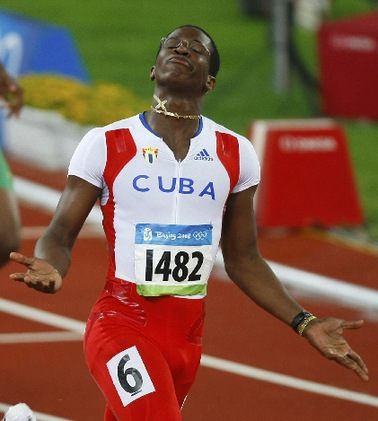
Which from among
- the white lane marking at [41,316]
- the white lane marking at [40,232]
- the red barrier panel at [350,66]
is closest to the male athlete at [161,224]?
the white lane marking at [41,316]

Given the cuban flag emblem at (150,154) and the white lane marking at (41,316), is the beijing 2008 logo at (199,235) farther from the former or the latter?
the white lane marking at (41,316)

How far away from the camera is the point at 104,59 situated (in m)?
21.8

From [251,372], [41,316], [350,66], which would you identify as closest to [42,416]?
[251,372]

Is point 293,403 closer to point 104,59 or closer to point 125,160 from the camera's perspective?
point 125,160

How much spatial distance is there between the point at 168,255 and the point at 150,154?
1.36ft

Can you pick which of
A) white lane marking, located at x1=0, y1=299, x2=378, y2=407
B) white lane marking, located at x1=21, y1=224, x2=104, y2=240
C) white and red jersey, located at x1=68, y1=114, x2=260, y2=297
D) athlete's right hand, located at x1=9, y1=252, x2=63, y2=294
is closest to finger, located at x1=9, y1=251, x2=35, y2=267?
athlete's right hand, located at x1=9, y1=252, x2=63, y2=294

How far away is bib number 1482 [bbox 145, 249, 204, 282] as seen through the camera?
6121mm

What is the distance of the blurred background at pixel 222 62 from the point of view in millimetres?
14945

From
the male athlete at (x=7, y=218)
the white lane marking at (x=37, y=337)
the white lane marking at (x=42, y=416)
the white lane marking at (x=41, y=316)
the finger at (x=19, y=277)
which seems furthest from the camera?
the white lane marking at (x=41, y=316)

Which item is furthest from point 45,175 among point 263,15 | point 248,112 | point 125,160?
point 263,15

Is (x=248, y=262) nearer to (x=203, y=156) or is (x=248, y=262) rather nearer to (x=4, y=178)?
(x=203, y=156)

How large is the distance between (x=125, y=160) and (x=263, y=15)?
18.9 meters

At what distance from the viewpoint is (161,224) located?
6117 mm

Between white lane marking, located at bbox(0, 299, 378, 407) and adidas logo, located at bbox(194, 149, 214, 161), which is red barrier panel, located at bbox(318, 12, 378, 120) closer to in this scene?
white lane marking, located at bbox(0, 299, 378, 407)
